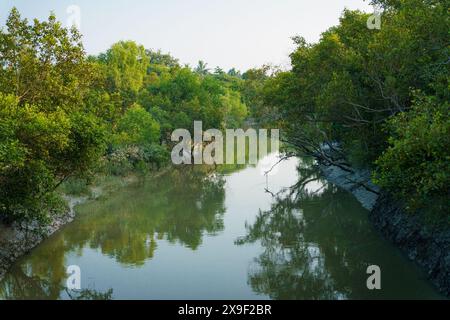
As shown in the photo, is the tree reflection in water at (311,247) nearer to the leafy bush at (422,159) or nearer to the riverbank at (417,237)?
the riverbank at (417,237)

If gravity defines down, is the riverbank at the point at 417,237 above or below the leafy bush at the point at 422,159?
below

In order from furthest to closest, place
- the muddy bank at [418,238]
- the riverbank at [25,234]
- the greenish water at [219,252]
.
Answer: the riverbank at [25,234]
the greenish water at [219,252]
the muddy bank at [418,238]

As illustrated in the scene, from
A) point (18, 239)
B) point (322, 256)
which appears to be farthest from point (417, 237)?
point (18, 239)

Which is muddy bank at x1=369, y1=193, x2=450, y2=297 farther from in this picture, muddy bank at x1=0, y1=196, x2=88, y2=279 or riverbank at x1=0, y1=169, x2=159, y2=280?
muddy bank at x1=0, y1=196, x2=88, y2=279

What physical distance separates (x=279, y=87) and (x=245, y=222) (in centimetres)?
1017

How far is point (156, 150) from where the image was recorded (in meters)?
46.8

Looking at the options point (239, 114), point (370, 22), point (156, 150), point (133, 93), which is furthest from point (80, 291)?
point (239, 114)

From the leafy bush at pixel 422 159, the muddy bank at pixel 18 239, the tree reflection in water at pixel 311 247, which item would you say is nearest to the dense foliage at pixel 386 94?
the leafy bush at pixel 422 159

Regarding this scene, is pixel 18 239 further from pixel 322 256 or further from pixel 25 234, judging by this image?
pixel 322 256

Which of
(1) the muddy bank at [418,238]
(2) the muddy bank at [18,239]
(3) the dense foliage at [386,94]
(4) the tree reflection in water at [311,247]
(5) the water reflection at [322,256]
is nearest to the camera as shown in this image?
(3) the dense foliage at [386,94]

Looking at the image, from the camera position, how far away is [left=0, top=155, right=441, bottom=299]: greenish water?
1830 centimetres

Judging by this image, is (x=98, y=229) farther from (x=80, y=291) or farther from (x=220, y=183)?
(x=220, y=183)

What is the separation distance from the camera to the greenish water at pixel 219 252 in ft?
60.0

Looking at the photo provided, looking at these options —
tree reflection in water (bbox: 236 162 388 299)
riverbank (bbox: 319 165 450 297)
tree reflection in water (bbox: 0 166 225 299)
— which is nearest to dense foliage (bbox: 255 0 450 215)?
riverbank (bbox: 319 165 450 297)
